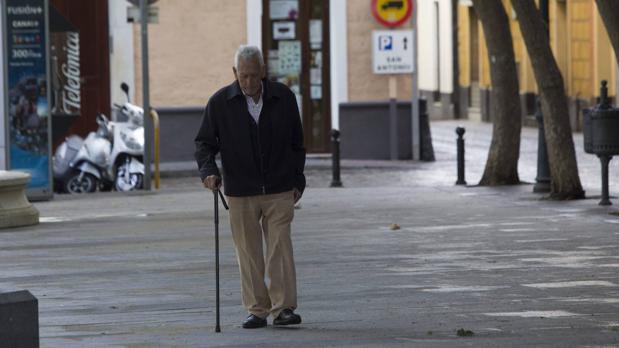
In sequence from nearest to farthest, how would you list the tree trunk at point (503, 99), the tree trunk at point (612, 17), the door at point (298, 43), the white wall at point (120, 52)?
the tree trunk at point (612, 17), the tree trunk at point (503, 99), the white wall at point (120, 52), the door at point (298, 43)

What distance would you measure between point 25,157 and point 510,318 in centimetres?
1230

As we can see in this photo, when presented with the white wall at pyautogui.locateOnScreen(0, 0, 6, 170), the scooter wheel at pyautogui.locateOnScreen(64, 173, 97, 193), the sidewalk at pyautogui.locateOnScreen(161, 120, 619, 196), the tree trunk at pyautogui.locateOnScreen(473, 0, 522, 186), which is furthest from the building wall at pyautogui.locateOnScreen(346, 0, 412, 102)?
the white wall at pyautogui.locateOnScreen(0, 0, 6, 170)

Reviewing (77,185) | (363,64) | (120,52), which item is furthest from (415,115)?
(77,185)

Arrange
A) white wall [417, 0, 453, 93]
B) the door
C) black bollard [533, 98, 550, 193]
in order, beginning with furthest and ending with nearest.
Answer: white wall [417, 0, 453, 93] < the door < black bollard [533, 98, 550, 193]

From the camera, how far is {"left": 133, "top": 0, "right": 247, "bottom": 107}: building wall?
28938 mm

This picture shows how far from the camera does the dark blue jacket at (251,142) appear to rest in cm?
976

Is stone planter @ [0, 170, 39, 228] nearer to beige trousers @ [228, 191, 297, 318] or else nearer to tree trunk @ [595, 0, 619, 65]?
tree trunk @ [595, 0, 619, 65]

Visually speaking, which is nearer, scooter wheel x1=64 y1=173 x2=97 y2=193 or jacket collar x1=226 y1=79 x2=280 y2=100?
jacket collar x1=226 y1=79 x2=280 y2=100

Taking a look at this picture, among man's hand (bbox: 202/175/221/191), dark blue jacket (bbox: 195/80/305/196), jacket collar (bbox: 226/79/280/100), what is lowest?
man's hand (bbox: 202/175/221/191)

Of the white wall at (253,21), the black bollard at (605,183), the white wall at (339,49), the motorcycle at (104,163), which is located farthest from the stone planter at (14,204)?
the white wall at (339,49)

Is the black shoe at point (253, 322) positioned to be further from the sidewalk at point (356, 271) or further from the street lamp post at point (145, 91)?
the street lamp post at point (145, 91)

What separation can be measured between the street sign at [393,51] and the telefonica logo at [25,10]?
9088 mm

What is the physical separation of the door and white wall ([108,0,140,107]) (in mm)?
2476

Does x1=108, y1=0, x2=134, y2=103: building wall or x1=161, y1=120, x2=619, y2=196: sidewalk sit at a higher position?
x1=108, y1=0, x2=134, y2=103: building wall
